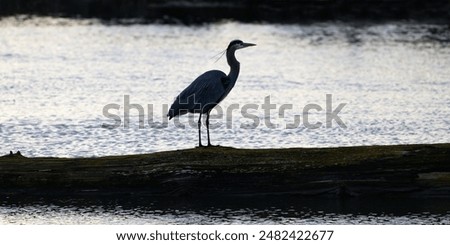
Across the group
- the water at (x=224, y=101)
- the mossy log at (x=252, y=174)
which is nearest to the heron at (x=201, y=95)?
the mossy log at (x=252, y=174)

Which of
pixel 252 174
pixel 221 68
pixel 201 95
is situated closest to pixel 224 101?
pixel 221 68

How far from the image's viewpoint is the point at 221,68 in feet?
101

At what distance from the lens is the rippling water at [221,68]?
65.6 ft

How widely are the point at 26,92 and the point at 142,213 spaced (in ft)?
40.3

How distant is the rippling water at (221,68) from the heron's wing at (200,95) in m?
3.61

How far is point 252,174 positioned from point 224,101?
431 inches

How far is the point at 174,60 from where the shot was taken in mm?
32719

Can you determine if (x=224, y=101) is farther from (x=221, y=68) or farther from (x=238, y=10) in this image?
(x=238, y=10)

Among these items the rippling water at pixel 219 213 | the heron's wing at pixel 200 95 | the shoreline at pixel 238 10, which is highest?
the shoreline at pixel 238 10

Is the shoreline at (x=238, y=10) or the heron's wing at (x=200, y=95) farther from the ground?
the shoreline at (x=238, y=10)

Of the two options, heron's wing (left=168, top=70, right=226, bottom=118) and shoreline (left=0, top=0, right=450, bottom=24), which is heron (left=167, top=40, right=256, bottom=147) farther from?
shoreline (left=0, top=0, right=450, bottom=24)

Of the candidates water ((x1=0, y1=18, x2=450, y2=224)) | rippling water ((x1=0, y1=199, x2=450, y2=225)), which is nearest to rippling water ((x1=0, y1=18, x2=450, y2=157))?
water ((x1=0, y1=18, x2=450, y2=224))

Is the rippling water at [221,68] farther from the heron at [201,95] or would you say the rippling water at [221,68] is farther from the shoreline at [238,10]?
the heron at [201,95]

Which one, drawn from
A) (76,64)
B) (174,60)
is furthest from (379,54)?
(76,64)
